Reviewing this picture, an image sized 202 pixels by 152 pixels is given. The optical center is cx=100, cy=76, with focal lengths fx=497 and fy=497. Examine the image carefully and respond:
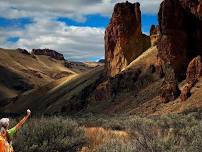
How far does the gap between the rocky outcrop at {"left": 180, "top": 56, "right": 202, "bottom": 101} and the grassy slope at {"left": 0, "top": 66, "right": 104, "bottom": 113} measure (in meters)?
37.1

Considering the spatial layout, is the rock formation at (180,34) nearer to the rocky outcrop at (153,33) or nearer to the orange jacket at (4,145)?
the rocky outcrop at (153,33)

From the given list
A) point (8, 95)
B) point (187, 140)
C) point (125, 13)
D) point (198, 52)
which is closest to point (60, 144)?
point (187, 140)

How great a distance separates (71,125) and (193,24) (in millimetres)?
45959

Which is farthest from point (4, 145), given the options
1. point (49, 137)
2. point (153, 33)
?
point (153, 33)

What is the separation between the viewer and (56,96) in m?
109

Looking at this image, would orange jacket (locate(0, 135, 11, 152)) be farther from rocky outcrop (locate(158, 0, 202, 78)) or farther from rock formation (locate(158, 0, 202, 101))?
rocky outcrop (locate(158, 0, 202, 78))

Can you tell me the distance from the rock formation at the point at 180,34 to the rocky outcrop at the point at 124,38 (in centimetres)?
2573

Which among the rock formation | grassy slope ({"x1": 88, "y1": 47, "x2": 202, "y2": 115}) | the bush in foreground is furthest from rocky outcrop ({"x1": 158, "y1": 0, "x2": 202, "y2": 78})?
the bush in foreground

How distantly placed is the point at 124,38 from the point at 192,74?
33515 mm

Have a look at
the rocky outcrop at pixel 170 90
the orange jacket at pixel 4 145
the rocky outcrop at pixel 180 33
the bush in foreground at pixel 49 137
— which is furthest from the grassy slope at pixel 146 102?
the orange jacket at pixel 4 145

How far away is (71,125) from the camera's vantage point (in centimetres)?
1800

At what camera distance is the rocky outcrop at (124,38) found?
87250mm

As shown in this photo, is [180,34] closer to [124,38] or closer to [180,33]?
[180,33]

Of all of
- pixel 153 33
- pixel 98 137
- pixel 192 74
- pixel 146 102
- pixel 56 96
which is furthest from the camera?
pixel 56 96
